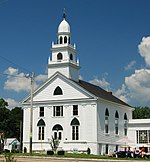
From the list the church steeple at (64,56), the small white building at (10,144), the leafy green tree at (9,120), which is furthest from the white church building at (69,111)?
the leafy green tree at (9,120)

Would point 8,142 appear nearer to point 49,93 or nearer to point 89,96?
point 49,93

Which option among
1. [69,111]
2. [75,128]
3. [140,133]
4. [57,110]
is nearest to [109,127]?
[75,128]

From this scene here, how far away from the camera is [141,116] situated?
11675 cm

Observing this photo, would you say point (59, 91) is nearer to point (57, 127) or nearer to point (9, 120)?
point (57, 127)

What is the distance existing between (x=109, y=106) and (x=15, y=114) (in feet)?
159

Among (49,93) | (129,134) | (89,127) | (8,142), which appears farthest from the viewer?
(8,142)

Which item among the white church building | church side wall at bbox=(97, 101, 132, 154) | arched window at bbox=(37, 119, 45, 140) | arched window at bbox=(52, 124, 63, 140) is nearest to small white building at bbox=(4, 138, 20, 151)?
the white church building

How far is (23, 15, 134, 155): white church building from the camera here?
60438mm

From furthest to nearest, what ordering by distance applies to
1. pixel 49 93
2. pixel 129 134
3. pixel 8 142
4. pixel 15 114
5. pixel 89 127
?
pixel 15 114 → pixel 8 142 → pixel 129 134 → pixel 49 93 → pixel 89 127

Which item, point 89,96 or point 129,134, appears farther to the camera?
point 129,134

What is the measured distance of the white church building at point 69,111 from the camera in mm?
60438

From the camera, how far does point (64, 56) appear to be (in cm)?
6675

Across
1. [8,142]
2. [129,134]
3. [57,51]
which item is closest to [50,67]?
[57,51]

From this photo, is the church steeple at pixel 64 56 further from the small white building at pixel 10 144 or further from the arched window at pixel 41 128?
the small white building at pixel 10 144
